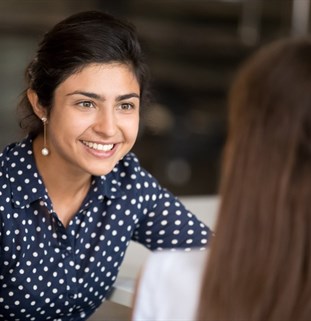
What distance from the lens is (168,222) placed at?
199cm

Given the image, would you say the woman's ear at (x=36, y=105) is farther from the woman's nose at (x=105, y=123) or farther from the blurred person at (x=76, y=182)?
the woman's nose at (x=105, y=123)

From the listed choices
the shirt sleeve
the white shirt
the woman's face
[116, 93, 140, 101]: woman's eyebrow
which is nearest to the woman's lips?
the woman's face

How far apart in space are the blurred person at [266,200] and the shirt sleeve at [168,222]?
34.7 inches

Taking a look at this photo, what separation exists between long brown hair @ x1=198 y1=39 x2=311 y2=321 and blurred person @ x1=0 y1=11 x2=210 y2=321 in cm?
71

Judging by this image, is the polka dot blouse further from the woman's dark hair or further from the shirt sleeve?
the woman's dark hair

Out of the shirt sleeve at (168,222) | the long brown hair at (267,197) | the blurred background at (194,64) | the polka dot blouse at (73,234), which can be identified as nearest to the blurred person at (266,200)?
the long brown hair at (267,197)

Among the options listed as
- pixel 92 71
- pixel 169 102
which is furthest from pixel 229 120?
pixel 169 102

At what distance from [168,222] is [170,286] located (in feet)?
2.61

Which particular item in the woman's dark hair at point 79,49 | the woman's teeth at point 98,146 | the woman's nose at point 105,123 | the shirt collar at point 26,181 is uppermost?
the woman's dark hair at point 79,49

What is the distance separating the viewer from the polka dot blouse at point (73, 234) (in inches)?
70.8

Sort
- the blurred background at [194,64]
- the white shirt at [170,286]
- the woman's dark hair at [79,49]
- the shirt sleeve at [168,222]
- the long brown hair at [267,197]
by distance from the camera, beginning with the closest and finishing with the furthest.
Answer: the long brown hair at [267,197] < the white shirt at [170,286] < the woman's dark hair at [79,49] < the shirt sleeve at [168,222] < the blurred background at [194,64]

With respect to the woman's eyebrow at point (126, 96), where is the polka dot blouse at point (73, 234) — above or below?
below

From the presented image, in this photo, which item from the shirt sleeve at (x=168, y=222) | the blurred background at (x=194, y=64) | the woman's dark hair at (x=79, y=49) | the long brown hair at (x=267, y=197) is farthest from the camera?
the blurred background at (x=194, y=64)

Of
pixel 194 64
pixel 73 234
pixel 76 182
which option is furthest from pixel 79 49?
pixel 194 64
